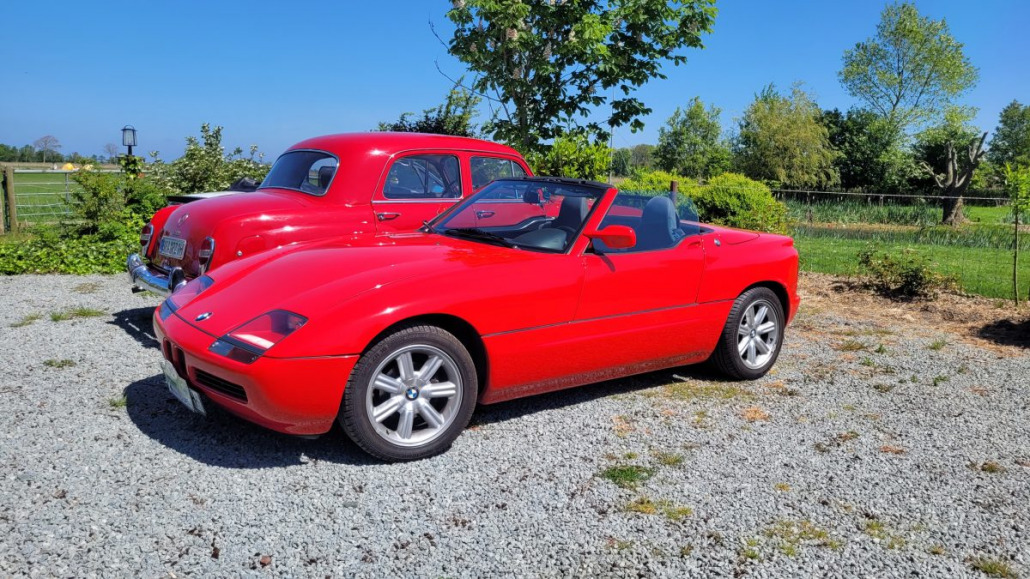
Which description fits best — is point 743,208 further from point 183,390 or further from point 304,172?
point 183,390

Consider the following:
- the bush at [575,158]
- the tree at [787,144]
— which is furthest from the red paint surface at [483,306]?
the tree at [787,144]

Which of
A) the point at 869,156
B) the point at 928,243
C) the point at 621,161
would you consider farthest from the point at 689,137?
the point at 928,243

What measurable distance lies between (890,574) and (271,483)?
2.68m

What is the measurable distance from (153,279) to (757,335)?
4789mm

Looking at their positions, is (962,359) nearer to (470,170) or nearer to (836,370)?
(836,370)

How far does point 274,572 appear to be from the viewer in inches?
110

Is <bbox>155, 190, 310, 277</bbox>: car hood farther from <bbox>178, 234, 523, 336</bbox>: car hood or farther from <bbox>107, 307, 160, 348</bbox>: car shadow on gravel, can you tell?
<bbox>178, 234, 523, 336</bbox>: car hood

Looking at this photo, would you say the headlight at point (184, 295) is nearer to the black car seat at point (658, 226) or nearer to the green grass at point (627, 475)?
the green grass at point (627, 475)

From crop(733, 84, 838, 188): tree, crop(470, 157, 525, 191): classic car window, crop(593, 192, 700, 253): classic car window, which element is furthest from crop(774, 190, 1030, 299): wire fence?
crop(733, 84, 838, 188): tree

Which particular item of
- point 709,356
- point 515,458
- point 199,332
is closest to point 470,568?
point 515,458

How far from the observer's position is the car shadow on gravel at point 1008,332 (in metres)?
7.04

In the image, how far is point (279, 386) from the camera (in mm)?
3453

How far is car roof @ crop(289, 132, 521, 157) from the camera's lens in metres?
6.42

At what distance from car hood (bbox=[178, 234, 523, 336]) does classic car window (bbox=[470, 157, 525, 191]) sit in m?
2.37
